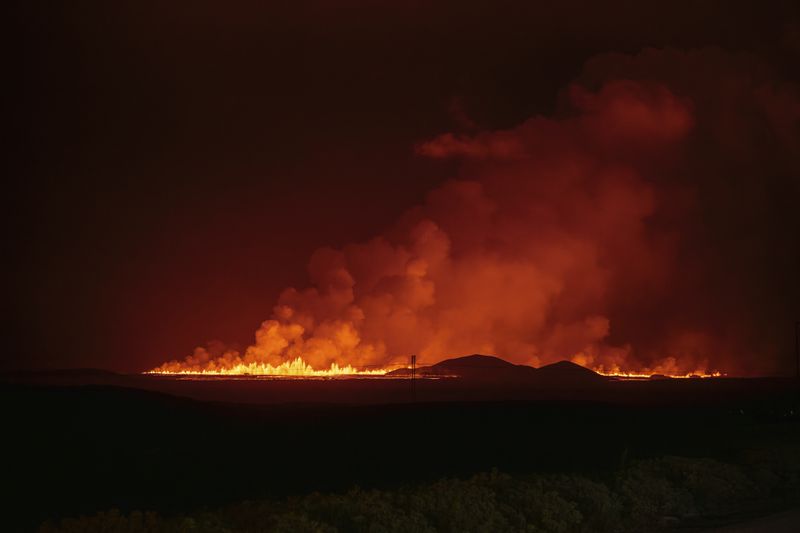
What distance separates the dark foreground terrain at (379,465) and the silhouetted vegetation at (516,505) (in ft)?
0.15

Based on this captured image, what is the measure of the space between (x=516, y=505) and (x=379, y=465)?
43.8 ft

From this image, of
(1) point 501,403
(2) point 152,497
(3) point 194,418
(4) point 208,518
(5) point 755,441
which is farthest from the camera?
(1) point 501,403

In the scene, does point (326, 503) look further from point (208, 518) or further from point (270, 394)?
point (270, 394)

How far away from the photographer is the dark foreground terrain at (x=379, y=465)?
17.8m

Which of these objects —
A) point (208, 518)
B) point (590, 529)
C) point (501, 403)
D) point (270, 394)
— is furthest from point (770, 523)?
point (270, 394)

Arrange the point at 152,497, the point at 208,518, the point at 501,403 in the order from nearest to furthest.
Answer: the point at 208,518, the point at 152,497, the point at 501,403

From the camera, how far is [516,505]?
1911 cm

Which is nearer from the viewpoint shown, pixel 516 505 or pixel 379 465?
pixel 516 505

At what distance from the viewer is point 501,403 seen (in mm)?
77188

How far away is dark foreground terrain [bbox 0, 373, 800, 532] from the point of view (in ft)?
58.5

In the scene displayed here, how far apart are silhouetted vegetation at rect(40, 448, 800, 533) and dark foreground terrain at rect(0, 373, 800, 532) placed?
0.05 metres

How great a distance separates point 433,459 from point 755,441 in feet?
45.8

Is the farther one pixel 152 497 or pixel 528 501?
pixel 152 497

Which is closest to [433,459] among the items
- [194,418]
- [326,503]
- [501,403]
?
[326,503]
